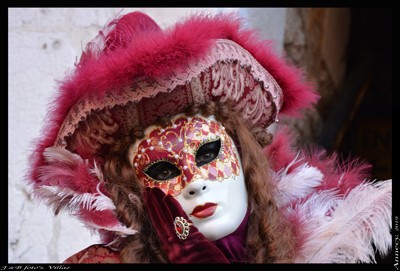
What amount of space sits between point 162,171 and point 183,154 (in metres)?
0.05

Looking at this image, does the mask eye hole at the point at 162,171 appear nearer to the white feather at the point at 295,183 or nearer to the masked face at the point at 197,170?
the masked face at the point at 197,170

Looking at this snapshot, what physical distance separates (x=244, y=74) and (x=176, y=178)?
0.24m

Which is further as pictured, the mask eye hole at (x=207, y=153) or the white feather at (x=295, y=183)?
the white feather at (x=295, y=183)

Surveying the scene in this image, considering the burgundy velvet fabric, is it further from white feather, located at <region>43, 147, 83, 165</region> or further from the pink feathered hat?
white feather, located at <region>43, 147, 83, 165</region>

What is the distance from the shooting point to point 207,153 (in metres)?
1.25

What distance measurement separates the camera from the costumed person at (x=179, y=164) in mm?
1198

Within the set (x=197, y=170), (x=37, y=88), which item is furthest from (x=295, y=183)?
(x=37, y=88)

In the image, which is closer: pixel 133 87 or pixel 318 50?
pixel 133 87

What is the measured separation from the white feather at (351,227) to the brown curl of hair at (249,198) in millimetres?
45

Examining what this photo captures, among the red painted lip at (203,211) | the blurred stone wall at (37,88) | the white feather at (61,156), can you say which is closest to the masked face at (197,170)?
the red painted lip at (203,211)

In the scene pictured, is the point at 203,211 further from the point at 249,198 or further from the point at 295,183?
the point at 295,183

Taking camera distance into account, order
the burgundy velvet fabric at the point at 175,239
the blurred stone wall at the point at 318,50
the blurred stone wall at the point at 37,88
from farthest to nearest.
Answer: the blurred stone wall at the point at 318,50 < the blurred stone wall at the point at 37,88 < the burgundy velvet fabric at the point at 175,239

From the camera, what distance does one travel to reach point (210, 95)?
1.29 metres
